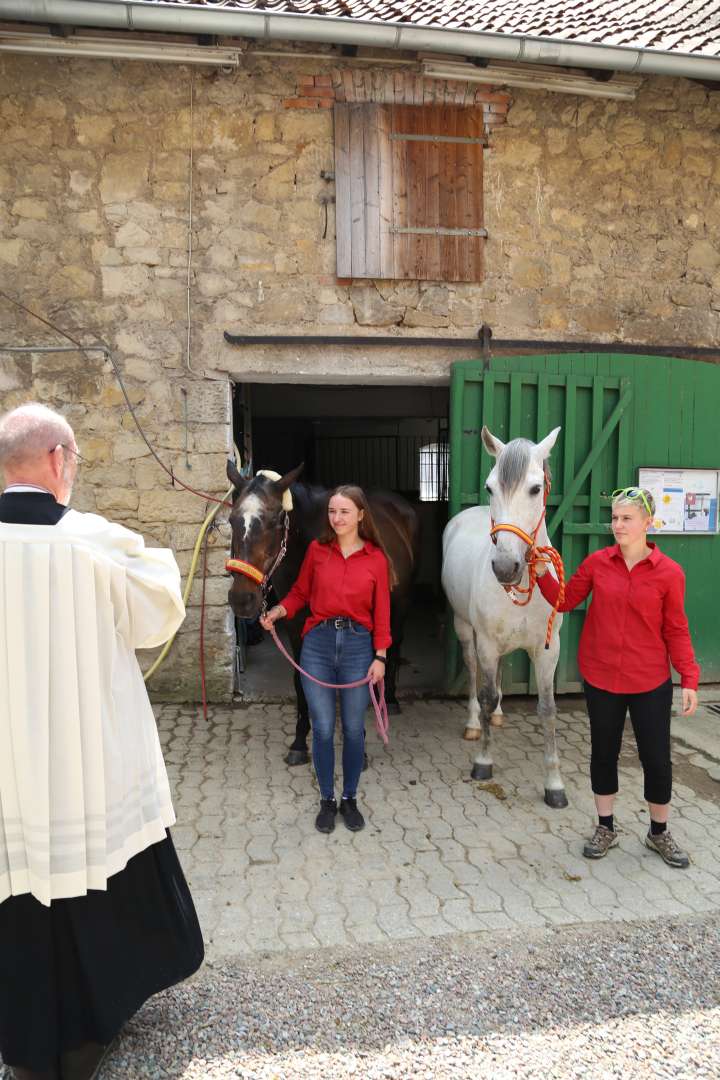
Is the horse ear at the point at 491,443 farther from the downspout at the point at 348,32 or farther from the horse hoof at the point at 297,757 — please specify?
the downspout at the point at 348,32

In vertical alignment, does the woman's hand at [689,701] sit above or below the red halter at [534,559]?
below

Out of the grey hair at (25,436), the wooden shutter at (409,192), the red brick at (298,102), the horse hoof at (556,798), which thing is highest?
the red brick at (298,102)

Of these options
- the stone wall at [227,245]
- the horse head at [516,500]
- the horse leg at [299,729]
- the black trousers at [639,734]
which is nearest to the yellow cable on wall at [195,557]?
the stone wall at [227,245]

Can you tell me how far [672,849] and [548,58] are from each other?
16.1 feet

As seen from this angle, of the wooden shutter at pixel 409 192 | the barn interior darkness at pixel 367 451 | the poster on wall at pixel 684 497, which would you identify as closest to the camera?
the wooden shutter at pixel 409 192

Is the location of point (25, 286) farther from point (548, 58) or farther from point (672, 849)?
point (672, 849)

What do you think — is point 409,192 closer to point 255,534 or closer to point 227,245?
point 227,245

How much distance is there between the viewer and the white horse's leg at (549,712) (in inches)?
145

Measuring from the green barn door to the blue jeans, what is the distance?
2.13 m

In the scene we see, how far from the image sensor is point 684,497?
5.51 metres

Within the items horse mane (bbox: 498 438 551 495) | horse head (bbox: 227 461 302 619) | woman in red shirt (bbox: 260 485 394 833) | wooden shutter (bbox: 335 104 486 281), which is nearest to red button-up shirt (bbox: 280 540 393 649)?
woman in red shirt (bbox: 260 485 394 833)

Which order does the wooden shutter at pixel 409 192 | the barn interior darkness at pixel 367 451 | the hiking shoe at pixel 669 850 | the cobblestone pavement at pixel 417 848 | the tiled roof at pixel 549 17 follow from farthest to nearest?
the barn interior darkness at pixel 367 451 → the wooden shutter at pixel 409 192 → the tiled roof at pixel 549 17 → the hiking shoe at pixel 669 850 → the cobblestone pavement at pixel 417 848

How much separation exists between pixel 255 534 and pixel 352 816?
60.4 inches

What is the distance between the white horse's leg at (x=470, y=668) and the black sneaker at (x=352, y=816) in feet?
4.70
